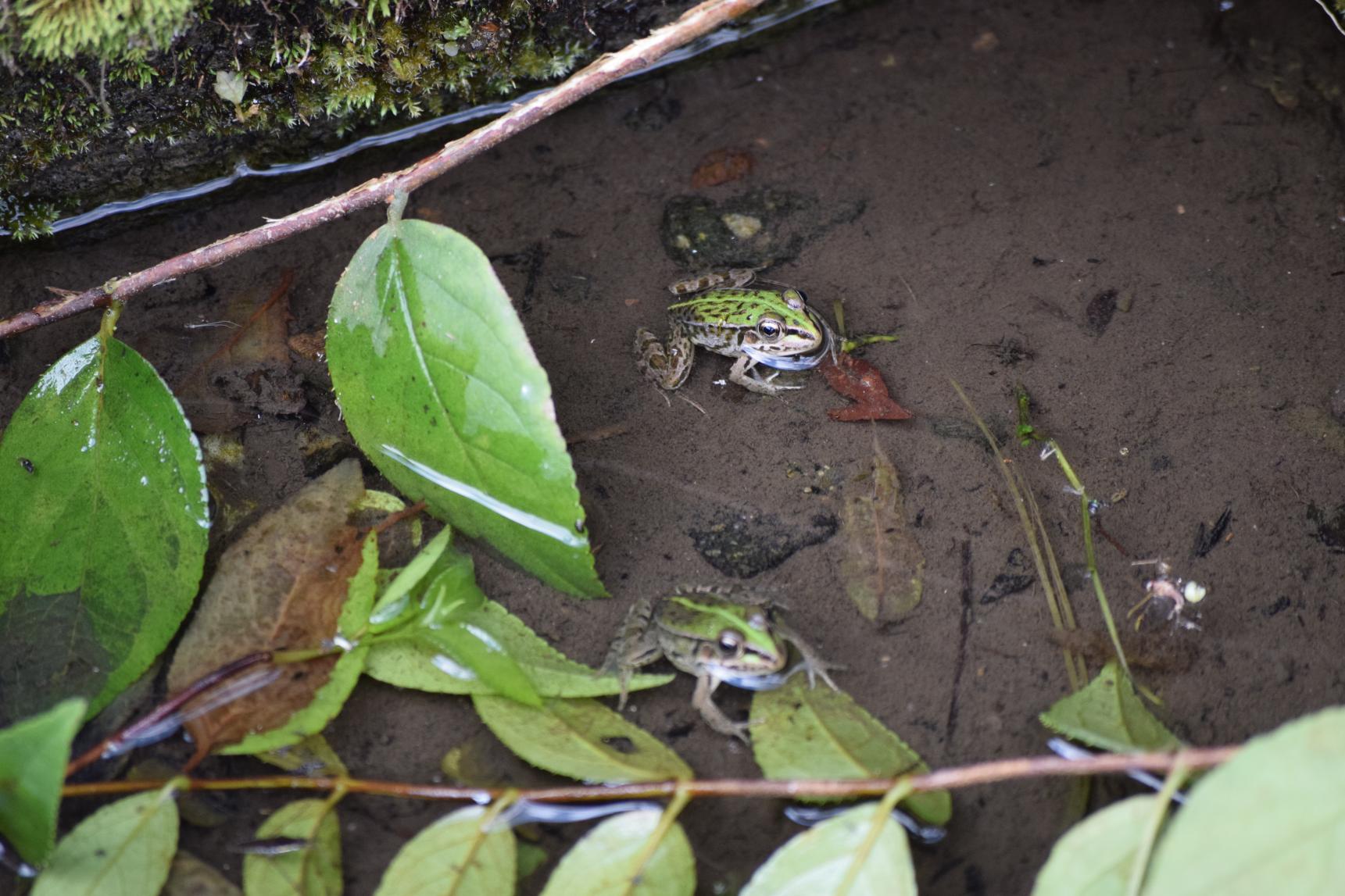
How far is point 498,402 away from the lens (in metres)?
3.11

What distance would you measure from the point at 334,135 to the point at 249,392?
4.14 feet

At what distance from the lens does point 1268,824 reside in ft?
6.77

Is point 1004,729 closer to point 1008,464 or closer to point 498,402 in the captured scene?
point 1008,464

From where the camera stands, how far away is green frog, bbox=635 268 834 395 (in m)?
4.29

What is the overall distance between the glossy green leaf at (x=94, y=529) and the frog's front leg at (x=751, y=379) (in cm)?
211

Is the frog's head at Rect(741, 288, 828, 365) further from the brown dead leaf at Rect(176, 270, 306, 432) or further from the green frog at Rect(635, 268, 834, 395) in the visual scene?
the brown dead leaf at Rect(176, 270, 306, 432)

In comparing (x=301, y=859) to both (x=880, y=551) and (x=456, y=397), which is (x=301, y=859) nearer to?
(x=456, y=397)

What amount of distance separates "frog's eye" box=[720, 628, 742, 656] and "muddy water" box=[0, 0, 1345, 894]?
11.5 inches

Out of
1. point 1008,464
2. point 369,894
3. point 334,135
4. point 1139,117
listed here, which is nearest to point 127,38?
point 334,135

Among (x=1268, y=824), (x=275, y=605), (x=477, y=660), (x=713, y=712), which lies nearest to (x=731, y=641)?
(x=713, y=712)

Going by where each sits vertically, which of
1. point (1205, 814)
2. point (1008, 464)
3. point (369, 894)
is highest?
point (1205, 814)

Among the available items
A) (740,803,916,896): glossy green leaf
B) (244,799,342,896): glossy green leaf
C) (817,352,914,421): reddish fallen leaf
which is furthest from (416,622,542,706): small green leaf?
(817,352,914,421): reddish fallen leaf

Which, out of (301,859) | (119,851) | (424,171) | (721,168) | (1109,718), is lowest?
(301,859)

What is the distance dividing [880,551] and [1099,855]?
4.89 ft
